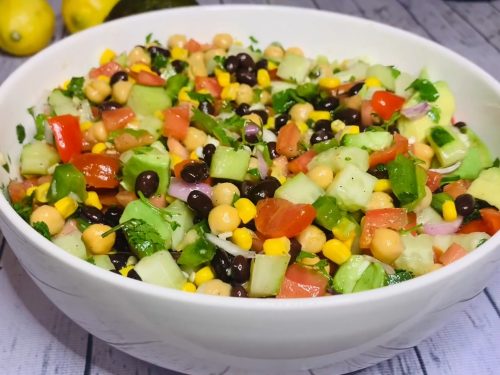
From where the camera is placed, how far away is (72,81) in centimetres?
281

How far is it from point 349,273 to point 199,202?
0.52m

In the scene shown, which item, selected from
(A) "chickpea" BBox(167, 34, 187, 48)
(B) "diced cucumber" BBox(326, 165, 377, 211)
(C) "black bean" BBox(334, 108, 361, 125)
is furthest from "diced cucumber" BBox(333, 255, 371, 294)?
(A) "chickpea" BBox(167, 34, 187, 48)

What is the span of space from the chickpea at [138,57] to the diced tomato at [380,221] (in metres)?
1.37

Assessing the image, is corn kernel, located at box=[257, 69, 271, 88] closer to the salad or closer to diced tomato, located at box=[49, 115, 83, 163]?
the salad

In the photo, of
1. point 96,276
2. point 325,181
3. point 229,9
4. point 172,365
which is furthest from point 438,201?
point 229,9

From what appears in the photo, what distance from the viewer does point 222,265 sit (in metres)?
1.99

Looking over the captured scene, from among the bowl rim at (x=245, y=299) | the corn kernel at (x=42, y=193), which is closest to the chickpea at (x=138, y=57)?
the corn kernel at (x=42, y=193)

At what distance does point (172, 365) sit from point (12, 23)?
266cm

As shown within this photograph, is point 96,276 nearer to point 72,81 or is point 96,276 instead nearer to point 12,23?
point 72,81

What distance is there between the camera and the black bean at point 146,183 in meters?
2.13

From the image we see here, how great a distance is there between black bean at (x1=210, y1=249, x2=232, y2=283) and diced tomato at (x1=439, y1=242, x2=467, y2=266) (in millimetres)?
660

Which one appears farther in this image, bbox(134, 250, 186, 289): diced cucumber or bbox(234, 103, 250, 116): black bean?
bbox(234, 103, 250, 116): black bean

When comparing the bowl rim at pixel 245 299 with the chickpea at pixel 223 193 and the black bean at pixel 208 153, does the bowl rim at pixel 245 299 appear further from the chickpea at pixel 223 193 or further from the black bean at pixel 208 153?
the black bean at pixel 208 153

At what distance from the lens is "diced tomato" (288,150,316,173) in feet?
7.76
